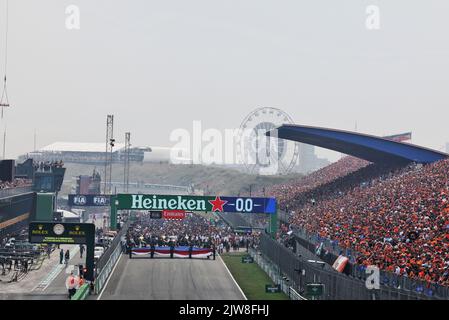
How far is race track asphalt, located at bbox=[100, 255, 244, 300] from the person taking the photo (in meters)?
31.8

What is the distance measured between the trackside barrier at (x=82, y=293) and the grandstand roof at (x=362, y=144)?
37.0 m

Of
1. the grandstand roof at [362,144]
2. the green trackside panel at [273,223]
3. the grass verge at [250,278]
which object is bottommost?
the grass verge at [250,278]

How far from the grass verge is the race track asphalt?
1.72 ft

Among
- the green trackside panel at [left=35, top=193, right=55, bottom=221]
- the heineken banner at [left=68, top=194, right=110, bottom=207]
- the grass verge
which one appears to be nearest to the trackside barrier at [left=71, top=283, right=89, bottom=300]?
the grass verge

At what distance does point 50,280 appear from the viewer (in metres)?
37.8

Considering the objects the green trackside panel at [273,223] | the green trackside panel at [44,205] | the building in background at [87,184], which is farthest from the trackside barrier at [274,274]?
the building in background at [87,184]

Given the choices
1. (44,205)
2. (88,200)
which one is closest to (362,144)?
(88,200)

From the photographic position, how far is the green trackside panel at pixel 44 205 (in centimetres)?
6631

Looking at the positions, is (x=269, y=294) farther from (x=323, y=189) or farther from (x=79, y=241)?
(x=323, y=189)

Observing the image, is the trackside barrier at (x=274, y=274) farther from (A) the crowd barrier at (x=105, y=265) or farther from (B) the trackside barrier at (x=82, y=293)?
(B) the trackside barrier at (x=82, y=293)

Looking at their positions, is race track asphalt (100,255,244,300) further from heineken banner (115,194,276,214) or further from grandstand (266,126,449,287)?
grandstand (266,126,449,287)

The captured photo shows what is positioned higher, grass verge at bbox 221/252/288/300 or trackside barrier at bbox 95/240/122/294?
trackside barrier at bbox 95/240/122/294
